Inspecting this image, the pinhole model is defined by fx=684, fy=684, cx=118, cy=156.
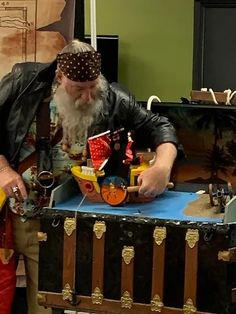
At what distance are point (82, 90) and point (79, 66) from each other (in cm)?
9

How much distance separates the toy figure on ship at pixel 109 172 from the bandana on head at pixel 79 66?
7.3 inches

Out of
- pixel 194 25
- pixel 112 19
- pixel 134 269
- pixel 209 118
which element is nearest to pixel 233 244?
pixel 134 269

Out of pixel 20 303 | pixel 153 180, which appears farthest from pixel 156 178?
pixel 20 303

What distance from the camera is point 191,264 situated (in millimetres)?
1817

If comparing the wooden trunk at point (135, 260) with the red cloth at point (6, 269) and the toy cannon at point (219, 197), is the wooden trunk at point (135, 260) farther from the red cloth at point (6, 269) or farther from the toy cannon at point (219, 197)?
the red cloth at point (6, 269)

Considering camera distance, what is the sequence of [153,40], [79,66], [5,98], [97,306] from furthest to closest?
1. [153,40]
2. [5,98]
3. [79,66]
4. [97,306]

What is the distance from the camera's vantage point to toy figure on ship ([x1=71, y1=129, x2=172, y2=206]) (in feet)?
6.54

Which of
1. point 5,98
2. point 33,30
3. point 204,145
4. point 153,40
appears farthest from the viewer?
point 153,40

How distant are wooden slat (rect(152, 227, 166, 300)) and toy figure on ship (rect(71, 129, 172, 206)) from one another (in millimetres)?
187

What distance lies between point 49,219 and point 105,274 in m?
0.22

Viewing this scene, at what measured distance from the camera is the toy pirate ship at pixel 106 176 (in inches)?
78.3

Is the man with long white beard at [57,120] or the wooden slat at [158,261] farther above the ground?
the man with long white beard at [57,120]

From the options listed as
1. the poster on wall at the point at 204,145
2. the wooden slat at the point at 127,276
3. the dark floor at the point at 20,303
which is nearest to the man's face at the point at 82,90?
the poster on wall at the point at 204,145

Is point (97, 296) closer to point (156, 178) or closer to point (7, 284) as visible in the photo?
point (156, 178)
